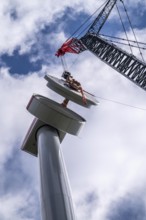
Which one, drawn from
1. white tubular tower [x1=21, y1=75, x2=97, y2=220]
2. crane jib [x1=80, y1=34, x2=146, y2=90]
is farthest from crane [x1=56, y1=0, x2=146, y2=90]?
white tubular tower [x1=21, y1=75, x2=97, y2=220]

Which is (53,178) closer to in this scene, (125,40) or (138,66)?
(138,66)

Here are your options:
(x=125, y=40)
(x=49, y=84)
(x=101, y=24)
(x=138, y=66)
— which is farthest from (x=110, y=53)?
(x=49, y=84)

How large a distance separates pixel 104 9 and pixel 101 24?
219 cm

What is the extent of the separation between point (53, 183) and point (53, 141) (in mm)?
1958

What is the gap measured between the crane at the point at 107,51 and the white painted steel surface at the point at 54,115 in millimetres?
26687

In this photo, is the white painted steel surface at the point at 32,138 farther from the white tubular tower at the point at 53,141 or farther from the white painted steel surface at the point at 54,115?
the white painted steel surface at the point at 54,115

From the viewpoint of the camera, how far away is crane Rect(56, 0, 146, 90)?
37622 millimetres

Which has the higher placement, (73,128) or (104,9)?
(104,9)

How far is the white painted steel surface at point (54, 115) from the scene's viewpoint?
35.6 ft

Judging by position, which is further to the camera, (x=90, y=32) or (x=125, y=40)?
(x=90, y=32)

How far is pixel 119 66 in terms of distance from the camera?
132 ft

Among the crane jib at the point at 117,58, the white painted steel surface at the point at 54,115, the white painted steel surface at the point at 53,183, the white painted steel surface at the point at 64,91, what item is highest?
the crane jib at the point at 117,58

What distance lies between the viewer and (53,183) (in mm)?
8367

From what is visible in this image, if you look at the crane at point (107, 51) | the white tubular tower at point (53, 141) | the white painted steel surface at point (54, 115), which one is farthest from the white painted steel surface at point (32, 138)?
the crane at point (107, 51)
